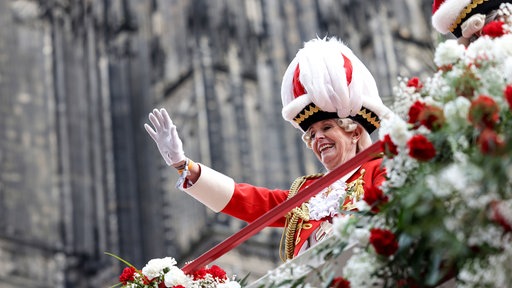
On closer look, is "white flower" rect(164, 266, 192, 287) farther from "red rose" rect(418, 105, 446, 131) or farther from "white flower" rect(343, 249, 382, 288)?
"red rose" rect(418, 105, 446, 131)

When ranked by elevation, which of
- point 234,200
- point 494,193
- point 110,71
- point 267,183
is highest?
point 110,71

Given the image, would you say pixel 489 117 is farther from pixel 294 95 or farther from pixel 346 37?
pixel 346 37

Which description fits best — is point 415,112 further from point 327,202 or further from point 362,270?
point 327,202

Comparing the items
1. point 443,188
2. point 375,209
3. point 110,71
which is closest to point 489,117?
point 443,188

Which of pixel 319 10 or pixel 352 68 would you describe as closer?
pixel 352 68

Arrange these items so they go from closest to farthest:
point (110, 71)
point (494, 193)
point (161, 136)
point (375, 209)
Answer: point (494, 193)
point (375, 209)
point (161, 136)
point (110, 71)

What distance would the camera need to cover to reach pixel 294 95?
162 inches

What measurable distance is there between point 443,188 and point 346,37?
1445cm

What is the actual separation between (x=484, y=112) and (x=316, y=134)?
4.59 ft

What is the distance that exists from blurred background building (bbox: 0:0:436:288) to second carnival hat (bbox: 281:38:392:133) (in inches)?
468

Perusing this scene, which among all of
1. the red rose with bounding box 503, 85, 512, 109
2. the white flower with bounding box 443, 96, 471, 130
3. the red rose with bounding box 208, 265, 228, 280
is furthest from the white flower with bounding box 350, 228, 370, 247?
the red rose with bounding box 208, 265, 228, 280

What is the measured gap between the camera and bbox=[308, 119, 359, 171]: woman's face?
13.1 ft

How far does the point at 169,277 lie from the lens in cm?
362

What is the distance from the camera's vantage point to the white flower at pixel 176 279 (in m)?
3.61
